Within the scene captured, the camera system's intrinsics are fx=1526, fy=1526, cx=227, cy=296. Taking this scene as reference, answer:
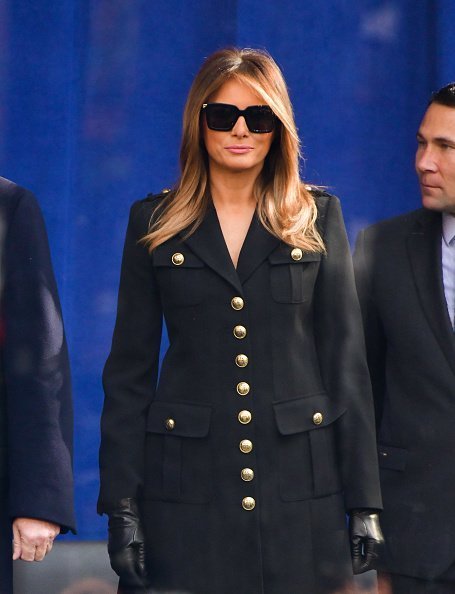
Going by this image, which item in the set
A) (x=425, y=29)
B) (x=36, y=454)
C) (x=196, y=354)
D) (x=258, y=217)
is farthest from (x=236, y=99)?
(x=425, y=29)

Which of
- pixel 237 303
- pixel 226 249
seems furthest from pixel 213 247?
pixel 237 303

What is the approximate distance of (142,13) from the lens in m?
4.94

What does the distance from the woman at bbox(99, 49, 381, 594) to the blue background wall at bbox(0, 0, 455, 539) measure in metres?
1.29

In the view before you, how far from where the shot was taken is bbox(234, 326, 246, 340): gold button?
360 cm

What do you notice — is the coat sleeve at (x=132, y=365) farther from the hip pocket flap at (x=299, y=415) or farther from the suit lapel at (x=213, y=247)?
the hip pocket flap at (x=299, y=415)

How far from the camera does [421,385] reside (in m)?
3.96

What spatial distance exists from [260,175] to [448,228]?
0.63m

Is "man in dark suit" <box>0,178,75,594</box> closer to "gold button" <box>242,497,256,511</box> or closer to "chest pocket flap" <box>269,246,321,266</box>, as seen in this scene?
"gold button" <box>242,497,256,511</box>

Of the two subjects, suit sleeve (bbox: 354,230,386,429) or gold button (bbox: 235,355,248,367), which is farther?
suit sleeve (bbox: 354,230,386,429)

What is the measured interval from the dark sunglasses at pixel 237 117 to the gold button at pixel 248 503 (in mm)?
865

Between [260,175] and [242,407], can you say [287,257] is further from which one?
[242,407]

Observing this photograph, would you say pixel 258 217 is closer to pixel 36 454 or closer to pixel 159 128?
pixel 36 454

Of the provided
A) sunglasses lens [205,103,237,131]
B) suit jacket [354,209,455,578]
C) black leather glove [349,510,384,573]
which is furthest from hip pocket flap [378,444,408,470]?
sunglasses lens [205,103,237,131]

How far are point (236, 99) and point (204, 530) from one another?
102 cm
